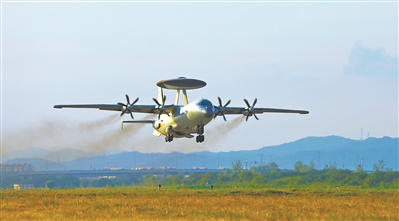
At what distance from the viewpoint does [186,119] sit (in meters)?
57.3

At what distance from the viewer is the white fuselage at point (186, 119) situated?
54844mm

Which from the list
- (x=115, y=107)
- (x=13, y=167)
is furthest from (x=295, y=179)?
(x=13, y=167)

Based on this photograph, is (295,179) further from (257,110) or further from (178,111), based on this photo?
(178,111)

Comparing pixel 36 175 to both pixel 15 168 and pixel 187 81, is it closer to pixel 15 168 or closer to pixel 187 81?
pixel 15 168

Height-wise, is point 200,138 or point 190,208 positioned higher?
point 200,138

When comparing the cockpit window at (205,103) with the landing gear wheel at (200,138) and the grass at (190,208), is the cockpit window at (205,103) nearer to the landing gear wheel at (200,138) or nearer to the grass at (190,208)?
the landing gear wheel at (200,138)

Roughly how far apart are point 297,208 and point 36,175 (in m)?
120

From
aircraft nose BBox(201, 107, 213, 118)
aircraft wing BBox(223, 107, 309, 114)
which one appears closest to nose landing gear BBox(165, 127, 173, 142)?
aircraft wing BBox(223, 107, 309, 114)

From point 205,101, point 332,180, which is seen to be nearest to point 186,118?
point 205,101

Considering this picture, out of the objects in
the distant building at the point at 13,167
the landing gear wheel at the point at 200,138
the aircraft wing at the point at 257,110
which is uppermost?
the aircraft wing at the point at 257,110

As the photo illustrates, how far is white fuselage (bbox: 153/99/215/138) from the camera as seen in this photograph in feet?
180

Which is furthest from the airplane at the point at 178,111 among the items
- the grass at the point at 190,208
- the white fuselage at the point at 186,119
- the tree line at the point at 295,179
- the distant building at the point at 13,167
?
the distant building at the point at 13,167

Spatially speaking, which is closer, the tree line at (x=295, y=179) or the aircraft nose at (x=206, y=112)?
the aircraft nose at (x=206, y=112)

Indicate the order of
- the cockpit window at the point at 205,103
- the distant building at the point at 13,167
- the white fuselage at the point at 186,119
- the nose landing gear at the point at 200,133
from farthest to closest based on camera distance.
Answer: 1. the distant building at the point at 13,167
2. the nose landing gear at the point at 200,133
3. the cockpit window at the point at 205,103
4. the white fuselage at the point at 186,119
